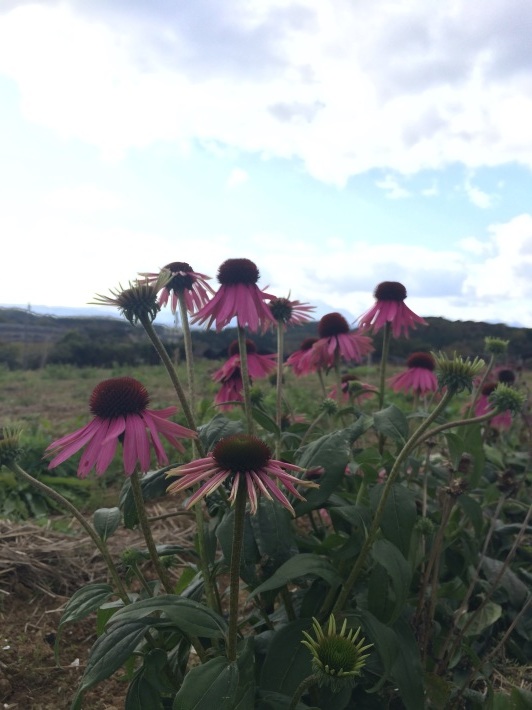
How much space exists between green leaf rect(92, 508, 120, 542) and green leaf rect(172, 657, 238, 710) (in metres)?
0.53

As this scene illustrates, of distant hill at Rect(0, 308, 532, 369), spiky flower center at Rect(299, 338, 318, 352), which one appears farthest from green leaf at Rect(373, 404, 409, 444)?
distant hill at Rect(0, 308, 532, 369)

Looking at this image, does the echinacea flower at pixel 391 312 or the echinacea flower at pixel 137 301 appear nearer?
the echinacea flower at pixel 137 301

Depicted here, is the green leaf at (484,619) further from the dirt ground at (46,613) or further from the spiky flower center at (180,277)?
the spiky flower center at (180,277)

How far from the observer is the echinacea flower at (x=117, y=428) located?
1369 millimetres

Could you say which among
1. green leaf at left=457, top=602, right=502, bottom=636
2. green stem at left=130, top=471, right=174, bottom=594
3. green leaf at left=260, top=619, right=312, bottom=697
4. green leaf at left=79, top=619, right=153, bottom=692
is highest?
green stem at left=130, top=471, right=174, bottom=594

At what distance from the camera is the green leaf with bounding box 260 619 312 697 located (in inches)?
53.5

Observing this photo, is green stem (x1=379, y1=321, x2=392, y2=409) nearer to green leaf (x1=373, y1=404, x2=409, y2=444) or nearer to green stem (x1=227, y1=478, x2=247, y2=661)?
green leaf (x1=373, y1=404, x2=409, y2=444)

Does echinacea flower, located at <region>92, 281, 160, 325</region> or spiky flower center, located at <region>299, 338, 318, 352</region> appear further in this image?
spiky flower center, located at <region>299, 338, 318, 352</region>

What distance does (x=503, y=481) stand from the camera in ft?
6.03

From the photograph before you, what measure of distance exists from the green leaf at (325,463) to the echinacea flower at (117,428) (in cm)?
32

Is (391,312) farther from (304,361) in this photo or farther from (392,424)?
(392,424)

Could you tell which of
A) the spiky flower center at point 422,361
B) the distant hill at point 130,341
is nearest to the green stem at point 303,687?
the spiky flower center at point 422,361

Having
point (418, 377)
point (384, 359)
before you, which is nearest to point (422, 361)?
point (418, 377)

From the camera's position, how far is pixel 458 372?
1.32 m
